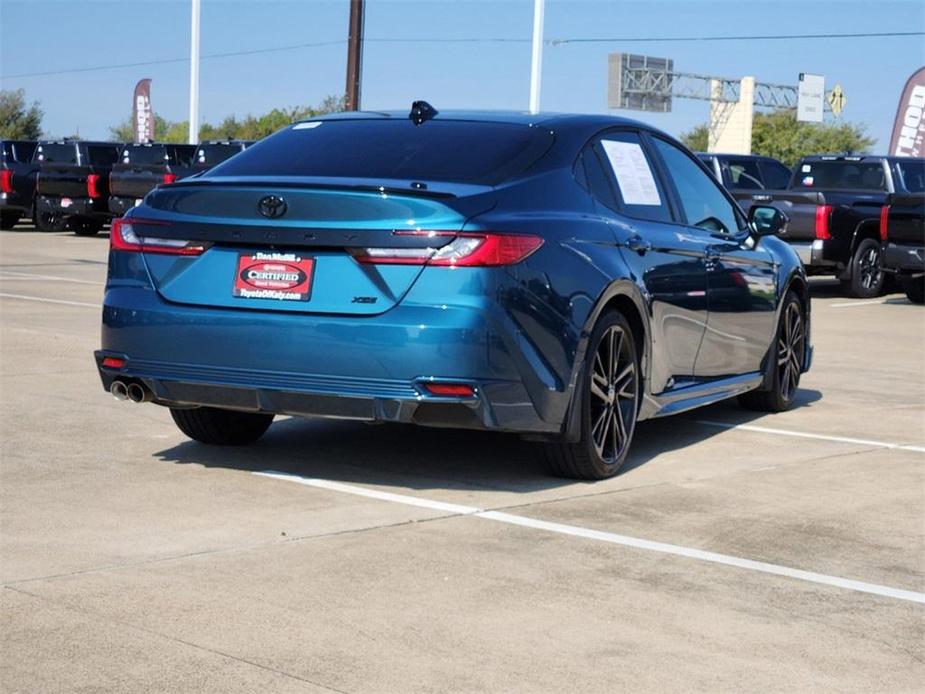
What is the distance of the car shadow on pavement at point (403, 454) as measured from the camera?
695 centimetres

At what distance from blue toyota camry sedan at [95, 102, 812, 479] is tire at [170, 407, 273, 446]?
12mm

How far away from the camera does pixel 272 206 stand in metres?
6.34

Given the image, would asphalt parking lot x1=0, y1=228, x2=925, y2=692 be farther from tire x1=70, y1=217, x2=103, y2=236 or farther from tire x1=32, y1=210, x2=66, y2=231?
tire x1=70, y1=217, x2=103, y2=236

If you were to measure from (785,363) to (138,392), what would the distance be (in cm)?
443

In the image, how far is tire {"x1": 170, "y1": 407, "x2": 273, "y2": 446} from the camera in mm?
7465

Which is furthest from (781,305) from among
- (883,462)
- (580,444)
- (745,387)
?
(580,444)

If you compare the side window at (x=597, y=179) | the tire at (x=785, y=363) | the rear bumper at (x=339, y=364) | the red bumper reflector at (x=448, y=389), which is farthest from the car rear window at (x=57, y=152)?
the red bumper reflector at (x=448, y=389)

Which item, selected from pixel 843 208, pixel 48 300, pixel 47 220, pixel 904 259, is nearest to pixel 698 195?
pixel 48 300

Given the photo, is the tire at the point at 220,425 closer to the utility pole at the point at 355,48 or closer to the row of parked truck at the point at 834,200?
the row of parked truck at the point at 834,200

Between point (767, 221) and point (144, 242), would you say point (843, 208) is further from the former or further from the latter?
point (144, 242)

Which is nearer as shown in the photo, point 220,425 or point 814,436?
point 220,425

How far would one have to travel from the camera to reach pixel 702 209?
847cm

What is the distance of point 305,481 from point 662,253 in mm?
2045

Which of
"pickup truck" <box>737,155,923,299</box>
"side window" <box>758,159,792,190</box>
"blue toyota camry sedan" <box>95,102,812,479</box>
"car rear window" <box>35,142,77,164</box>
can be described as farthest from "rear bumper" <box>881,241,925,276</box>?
"car rear window" <box>35,142,77,164</box>
